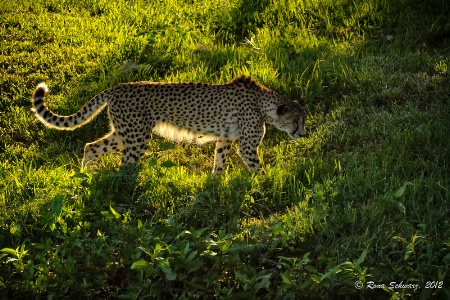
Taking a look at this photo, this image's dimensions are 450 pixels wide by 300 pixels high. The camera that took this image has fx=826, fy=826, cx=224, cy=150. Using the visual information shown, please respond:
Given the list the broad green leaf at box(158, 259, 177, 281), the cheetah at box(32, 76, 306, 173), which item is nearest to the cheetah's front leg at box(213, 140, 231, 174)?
the cheetah at box(32, 76, 306, 173)

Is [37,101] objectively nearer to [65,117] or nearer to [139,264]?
[65,117]

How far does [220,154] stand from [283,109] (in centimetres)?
71

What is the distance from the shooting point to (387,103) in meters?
8.26

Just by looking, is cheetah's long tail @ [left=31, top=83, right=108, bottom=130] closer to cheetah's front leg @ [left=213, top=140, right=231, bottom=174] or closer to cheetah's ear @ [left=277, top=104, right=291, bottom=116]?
cheetah's front leg @ [left=213, top=140, right=231, bottom=174]

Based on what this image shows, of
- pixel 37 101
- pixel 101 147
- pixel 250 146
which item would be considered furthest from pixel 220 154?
pixel 37 101

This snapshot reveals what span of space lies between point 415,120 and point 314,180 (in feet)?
4.77

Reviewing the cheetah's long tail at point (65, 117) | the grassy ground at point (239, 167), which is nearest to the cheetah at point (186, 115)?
the cheetah's long tail at point (65, 117)

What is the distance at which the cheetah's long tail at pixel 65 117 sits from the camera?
24.2ft

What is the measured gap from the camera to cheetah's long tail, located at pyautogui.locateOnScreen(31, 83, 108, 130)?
24.2 feet

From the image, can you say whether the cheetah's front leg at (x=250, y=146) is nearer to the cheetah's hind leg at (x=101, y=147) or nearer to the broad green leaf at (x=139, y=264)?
the cheetah's hind leg at (x=101, y=147)

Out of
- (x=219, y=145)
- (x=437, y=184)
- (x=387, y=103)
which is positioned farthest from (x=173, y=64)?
(x=437, y=184)

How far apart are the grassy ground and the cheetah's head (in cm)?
15

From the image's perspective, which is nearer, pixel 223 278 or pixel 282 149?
pixel 223 278

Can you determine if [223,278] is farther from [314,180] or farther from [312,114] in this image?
[312,114]
